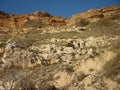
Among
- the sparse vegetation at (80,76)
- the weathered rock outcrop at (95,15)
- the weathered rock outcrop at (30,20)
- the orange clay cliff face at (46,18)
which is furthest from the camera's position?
the weathered rock outcrop at (30,20)

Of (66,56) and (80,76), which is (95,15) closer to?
(66,56)

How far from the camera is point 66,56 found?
18016 mm

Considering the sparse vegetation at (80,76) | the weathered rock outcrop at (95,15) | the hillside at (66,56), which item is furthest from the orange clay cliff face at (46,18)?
the sparse vegetation at (80,76)

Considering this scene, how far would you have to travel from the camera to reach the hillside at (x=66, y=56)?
1441 cm

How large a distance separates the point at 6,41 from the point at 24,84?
856 centimetres

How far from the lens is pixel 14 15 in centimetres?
3142

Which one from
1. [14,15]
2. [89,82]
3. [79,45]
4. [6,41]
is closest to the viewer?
[89,82]

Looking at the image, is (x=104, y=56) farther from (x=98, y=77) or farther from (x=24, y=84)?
(x=24, y=84)

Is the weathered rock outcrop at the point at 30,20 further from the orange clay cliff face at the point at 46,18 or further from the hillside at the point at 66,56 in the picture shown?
the hillside at the point at 66,56

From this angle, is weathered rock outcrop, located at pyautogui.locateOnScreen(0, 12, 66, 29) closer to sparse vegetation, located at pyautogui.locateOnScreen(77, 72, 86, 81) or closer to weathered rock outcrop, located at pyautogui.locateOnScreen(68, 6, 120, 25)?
weathered rock outcrop, located at pyautogui.locateOnScreen(68, 6, 120, 25)


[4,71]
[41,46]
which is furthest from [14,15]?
[4,71]

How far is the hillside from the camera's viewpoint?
14.4m

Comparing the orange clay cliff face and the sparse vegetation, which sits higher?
the orange clay cliff face

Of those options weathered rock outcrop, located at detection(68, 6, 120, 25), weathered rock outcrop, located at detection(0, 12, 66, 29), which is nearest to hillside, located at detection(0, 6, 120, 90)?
weathered rock outcrop, located at detection(68, 6, 120, 25)
